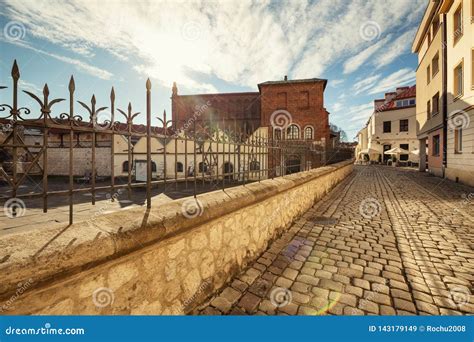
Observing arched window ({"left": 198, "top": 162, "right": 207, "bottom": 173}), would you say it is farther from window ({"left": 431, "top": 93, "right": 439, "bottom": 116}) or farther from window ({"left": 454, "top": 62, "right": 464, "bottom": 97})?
window ({"left": 431, "top": 93, "right": 439, "bottom": 116})

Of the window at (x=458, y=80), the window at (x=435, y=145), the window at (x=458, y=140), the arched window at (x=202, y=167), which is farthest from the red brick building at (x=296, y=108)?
the window at (x=458, y=140)

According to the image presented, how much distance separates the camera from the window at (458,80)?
11.6m

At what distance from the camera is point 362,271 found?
3.16 metres

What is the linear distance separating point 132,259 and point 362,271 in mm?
3055

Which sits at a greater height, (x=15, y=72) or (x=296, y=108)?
(x=296, y=108)

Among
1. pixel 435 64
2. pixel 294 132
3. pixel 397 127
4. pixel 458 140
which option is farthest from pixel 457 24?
pixel 397 127

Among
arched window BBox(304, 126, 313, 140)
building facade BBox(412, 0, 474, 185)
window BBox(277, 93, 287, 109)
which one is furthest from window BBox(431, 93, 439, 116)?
window BBox(277, 93, 287, 109)

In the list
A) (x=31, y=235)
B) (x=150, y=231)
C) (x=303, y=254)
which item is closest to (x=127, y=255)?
(x=150, y=231)

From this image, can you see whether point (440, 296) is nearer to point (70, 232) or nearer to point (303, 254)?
point (303, 254)

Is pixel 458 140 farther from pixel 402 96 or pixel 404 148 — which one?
pixel 402 96

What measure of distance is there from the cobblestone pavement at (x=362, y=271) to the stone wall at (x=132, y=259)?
0.43 m

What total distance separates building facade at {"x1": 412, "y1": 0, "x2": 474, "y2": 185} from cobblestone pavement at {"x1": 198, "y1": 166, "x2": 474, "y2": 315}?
839cm

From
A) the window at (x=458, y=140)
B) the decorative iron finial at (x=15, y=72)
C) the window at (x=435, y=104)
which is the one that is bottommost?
the decorative iron finial at (x=15, y=72)

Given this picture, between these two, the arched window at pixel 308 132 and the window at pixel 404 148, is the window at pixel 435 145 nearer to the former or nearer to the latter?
the arched window at pixel 308 132
